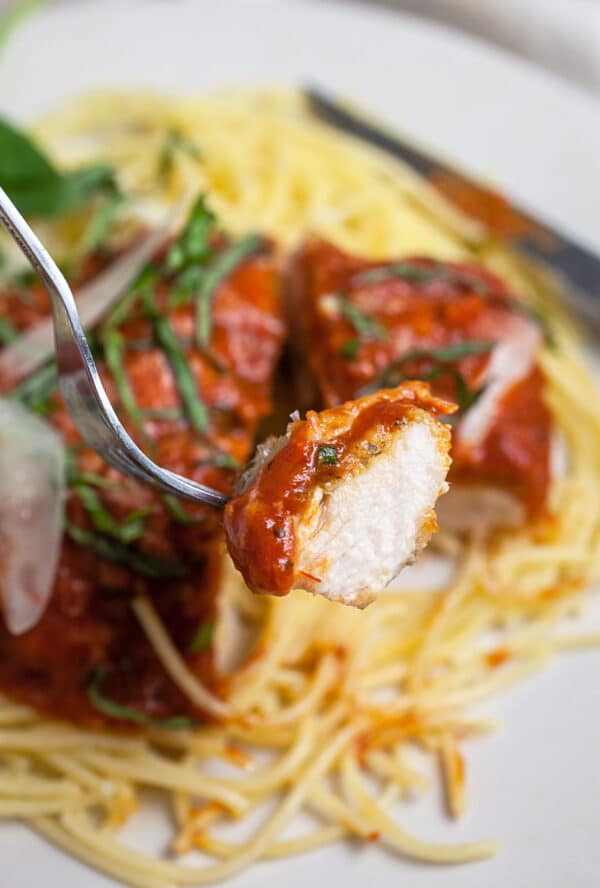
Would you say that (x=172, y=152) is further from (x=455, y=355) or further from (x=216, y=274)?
(x=455, y=355)

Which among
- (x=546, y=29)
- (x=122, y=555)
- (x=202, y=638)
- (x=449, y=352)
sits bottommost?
(x=202, y=638)

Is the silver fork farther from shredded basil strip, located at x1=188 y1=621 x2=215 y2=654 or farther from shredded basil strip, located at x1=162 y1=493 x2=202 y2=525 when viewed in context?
shredded basil strip, located at x1=188 y1=621 x2=215 y2=654

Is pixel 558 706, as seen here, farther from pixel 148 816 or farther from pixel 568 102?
pixel 568 102

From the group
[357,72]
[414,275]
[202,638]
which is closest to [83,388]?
[202,638]

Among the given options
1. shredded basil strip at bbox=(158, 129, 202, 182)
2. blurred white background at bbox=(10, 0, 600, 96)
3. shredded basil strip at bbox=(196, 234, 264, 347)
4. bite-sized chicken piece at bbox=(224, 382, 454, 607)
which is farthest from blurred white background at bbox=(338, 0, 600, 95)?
bite-sized chicken piece at bbox=(224, 382, 454, 607)

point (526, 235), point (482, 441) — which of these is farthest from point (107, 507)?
point (526, 235)

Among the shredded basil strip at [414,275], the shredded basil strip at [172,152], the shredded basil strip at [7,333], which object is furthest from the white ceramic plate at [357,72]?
the shredded basil strip at [7,333]
